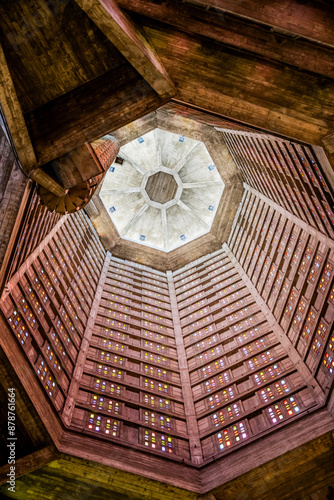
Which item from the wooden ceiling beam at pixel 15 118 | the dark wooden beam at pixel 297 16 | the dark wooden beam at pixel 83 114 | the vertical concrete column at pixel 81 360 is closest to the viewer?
the dark wooden beam at pixel 297 16

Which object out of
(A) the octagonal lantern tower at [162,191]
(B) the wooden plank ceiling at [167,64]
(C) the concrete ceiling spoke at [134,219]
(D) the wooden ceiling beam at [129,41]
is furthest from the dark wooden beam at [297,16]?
(C) the concrete ceiling spoke at [134,219]

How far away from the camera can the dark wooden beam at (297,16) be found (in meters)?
10.3

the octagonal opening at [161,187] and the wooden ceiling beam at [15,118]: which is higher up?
the octagonal opening at [161,187]

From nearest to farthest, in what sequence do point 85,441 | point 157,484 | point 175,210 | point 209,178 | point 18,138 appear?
point 18,138 → point 157,484 → point 85,441 → point 209,178 → point 175,210

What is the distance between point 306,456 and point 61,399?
10688 millimetres

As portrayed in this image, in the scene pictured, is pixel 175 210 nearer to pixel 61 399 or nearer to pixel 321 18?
pixel 61 399

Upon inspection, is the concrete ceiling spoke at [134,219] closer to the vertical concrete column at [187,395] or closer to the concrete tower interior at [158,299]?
the concrete tower interior at [158,299]

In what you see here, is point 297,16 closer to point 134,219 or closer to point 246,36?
point 246,36

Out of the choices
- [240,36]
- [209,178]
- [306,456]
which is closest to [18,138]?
[240,36]

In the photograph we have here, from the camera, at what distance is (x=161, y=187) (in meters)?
45.4

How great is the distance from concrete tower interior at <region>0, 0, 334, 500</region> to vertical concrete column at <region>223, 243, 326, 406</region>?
0.44 ft

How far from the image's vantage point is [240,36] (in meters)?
11.4

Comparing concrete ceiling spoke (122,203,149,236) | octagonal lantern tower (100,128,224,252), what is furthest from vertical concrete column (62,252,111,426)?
octagonal lantern tower (100,128,224,252)

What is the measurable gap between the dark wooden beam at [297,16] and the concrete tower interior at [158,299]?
0.13 feet
